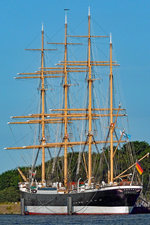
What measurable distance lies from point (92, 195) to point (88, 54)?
1080 inches

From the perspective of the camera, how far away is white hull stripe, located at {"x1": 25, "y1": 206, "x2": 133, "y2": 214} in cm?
15562

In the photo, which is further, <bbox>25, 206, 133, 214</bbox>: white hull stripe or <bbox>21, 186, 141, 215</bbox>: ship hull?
<bbox>25, 206, 133, 214</bbox>: white hull stripe

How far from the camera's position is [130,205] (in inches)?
6137

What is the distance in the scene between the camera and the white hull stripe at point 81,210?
15562 cm

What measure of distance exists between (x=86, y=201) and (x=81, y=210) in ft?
7.61

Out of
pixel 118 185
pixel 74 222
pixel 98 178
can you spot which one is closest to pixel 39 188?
pixel 98 178

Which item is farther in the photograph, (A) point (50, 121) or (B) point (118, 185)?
(A) point (50, 121)

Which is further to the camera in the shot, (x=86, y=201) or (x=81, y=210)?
(x=81, y=210)

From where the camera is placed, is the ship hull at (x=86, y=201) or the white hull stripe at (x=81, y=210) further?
the white hull stripe at (x=81, y=210)

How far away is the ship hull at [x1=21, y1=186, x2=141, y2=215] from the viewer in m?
154

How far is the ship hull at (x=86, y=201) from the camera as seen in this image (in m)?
154

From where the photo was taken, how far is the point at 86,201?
161375mm

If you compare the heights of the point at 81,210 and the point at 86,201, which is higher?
the point at 86,201

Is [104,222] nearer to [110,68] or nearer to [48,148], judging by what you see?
[110,68]
